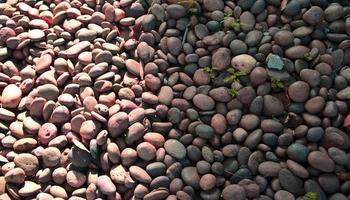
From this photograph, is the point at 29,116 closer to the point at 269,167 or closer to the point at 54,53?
the point at 54,53

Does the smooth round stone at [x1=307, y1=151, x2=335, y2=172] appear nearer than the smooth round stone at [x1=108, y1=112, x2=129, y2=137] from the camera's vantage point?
Yes

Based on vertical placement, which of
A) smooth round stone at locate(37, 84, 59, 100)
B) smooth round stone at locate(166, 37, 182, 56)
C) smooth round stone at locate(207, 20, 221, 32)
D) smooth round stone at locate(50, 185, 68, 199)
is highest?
smooth round stone at locate(207, 20, 221, 32)

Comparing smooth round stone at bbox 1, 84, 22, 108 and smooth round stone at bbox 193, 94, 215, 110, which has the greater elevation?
smooth round stone at bbox 193, 94, 215, 110

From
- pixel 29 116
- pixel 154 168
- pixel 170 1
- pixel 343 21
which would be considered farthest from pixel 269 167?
pixel 29 116

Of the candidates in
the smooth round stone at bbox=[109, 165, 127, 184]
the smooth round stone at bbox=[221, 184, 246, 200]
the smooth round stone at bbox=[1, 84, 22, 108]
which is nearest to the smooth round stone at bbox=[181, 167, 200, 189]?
the smooth round stone at bbox=[221, 184, 246, 200]

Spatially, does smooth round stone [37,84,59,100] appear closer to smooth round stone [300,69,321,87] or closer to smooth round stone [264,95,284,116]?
smooth round stone [264,95,284,116]

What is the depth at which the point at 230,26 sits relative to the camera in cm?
222

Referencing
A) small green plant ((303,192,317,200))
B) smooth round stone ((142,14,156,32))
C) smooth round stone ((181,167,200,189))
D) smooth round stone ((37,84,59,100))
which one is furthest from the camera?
smooth round stone ((142,14,156,32))

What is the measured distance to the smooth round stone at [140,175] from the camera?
196 cm

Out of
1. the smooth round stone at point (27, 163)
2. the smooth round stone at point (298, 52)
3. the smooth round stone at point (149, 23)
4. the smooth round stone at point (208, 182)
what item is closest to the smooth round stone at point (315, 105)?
the smooth round stone at point (298, 52)

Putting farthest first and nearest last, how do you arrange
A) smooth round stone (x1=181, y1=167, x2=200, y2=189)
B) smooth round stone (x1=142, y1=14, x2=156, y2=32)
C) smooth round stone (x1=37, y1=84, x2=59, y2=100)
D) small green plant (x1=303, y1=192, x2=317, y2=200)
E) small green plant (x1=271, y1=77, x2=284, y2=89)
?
smooth round stone (x1=142, y1=14, x2=156, y2=32) < smooth round stone (x1=37, y1=84, x2=59, y2=100) < small green plant (x1=271, y1=77, x2=284, y2=89) < smooth round stone (x1=181, y1=167, x2=200, y2=189) < small green plant (x1=303, y1=192, x2=317, y2=200)

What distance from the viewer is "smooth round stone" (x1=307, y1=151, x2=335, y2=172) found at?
1889 mm

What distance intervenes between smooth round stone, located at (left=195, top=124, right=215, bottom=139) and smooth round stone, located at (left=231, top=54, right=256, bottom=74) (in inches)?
13.2

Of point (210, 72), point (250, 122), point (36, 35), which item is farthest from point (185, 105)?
point (36, 35)
